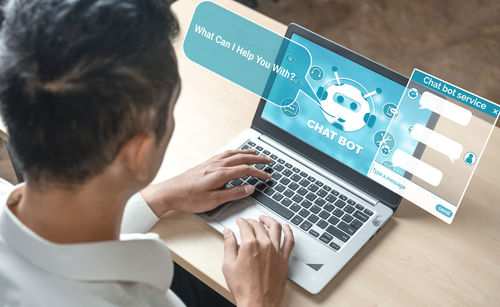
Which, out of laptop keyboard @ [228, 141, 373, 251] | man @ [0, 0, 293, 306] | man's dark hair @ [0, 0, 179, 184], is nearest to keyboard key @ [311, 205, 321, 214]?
laptop keyboard @ [228, 141, 373, 251]

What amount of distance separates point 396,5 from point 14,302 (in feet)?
9.27

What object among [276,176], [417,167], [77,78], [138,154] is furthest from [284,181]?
[77,78]

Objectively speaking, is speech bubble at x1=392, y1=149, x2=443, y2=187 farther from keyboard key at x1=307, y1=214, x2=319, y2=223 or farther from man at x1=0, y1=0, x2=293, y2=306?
man at x1=0, y1=0, x2=293, y2=306

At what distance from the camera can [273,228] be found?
1.04 meters

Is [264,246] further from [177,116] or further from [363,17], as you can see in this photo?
[363,17]

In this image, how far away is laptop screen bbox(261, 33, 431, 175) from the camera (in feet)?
3.63

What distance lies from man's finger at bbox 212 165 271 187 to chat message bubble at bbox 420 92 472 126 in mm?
333

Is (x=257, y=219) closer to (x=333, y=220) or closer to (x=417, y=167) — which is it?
(x=333, y=220)

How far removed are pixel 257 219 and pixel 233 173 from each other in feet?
0.33

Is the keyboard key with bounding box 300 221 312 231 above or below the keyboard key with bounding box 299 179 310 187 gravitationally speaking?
below

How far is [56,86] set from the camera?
25.8 inches

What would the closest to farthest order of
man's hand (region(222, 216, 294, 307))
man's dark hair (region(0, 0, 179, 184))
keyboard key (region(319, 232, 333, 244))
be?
man's dark hair (region(0, 0, 179, 184))
man's hand (region(222, 216, 294, 307))
keyboard key (region(319, 232, 333, 244))

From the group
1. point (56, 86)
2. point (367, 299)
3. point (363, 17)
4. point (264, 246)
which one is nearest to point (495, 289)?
point (367, 299)

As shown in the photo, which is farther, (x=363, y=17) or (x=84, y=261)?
(x=363, y=17)
